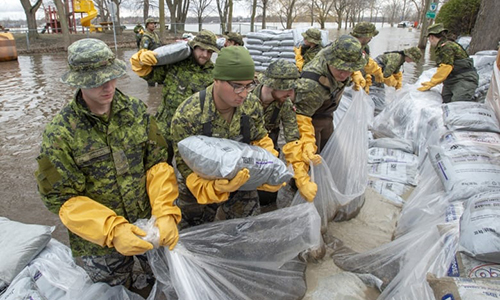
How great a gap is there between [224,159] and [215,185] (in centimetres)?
14

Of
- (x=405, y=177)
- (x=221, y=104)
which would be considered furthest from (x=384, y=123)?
(x=221, y=104)

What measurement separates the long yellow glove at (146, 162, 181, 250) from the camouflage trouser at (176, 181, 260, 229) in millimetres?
→ 422

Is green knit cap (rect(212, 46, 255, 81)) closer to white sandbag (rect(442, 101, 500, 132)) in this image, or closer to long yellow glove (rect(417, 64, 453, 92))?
white sandbag (rect(442, 101, 500, 132))

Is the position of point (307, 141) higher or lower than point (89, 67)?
lower

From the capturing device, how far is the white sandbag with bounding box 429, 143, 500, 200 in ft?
6.51

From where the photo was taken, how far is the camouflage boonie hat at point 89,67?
3.94 feet

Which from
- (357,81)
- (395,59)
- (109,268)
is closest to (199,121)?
(109,268)

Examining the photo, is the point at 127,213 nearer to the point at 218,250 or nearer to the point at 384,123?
the point at 218,250

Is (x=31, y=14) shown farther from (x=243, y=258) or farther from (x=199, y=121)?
(x=243, y=258)

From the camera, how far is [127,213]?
150 centimetres

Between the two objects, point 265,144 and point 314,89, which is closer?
point 265,144

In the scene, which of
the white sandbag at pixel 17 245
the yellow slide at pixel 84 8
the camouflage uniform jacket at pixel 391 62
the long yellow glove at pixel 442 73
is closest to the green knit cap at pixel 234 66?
the white sandbag at pixel 17 245

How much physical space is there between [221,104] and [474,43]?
20.0 ft

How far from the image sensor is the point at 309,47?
15.4 feet
